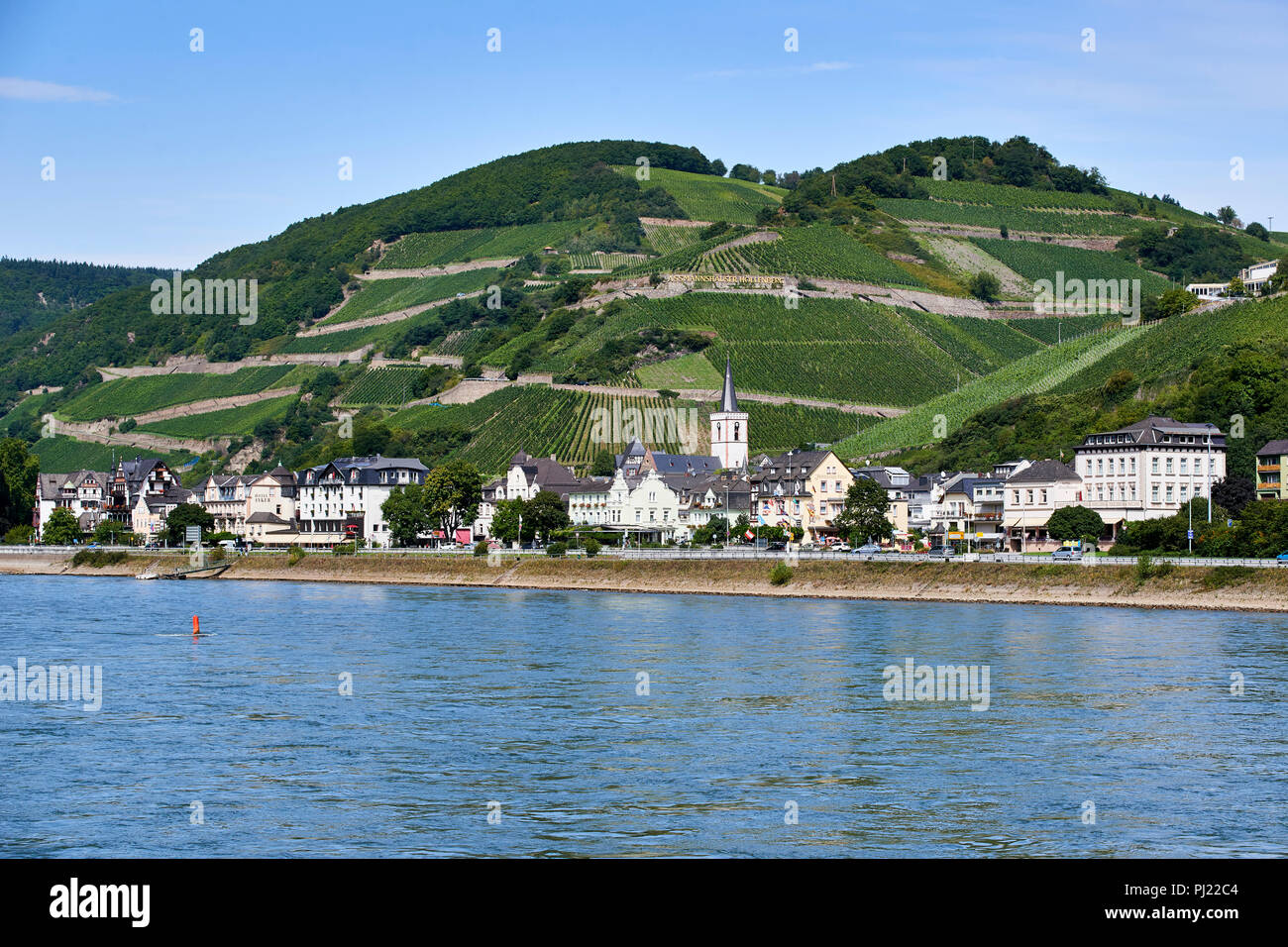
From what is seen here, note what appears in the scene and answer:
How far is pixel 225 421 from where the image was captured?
16512 cm

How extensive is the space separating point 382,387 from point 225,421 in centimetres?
2226

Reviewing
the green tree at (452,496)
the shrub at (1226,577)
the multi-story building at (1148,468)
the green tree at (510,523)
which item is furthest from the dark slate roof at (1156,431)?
the green tree at (452,496)

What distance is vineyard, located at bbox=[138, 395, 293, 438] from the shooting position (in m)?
160

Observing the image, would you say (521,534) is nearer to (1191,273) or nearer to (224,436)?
(224,436)

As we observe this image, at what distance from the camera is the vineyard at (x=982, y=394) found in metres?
104

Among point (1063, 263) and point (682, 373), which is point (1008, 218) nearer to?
point (1063, 263)

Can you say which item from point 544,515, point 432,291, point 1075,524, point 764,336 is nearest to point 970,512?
point 1075,524

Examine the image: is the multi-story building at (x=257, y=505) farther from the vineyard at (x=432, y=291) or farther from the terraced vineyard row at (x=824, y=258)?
the vineyard at (x=432, y=291)

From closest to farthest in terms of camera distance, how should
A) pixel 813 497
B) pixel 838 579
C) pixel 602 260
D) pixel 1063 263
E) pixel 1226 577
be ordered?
pixel 1226 577
pixel 838 579
pixel 813 497
pixel 1063 263
pixel 602 260

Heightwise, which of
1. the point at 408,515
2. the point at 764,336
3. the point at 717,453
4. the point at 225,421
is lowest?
the point at 408,515

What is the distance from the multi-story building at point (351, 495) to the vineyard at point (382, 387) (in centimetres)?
3586

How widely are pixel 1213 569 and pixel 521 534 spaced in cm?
4170

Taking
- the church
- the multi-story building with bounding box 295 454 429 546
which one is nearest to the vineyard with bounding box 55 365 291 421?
the multi-story building with bounding box 295 454 429 546
